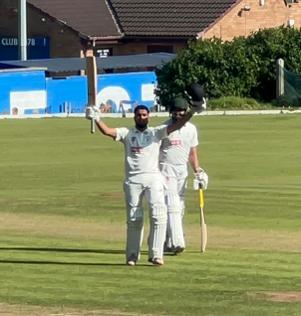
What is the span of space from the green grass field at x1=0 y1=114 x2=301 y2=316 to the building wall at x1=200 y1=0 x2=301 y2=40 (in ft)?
122

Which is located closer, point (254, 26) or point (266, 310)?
point (266, 310)

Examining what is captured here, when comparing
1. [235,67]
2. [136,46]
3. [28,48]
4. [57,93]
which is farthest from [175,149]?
[28,48]

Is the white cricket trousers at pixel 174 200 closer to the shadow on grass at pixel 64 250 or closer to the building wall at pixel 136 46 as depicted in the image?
the shadow on grass at pixel 64 250

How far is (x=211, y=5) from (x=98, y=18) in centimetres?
650

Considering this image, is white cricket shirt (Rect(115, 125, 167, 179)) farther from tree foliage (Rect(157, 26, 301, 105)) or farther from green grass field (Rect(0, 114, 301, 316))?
tree foliage (Rect(157, 26, 301, 105))

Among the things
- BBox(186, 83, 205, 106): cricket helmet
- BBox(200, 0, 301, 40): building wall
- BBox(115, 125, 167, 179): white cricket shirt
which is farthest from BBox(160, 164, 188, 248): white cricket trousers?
BBox(200, 0, 301, 40): building wall

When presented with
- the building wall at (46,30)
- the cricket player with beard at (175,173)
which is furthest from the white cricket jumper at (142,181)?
the building wall at (46,30)

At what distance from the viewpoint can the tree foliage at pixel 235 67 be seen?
55094mm

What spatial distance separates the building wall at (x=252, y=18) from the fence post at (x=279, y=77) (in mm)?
16443

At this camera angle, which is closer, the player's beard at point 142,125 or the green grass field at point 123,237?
the green grass field at point 123,237

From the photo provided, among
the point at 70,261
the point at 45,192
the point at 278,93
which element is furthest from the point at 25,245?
the point at 278,93

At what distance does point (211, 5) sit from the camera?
240 feet

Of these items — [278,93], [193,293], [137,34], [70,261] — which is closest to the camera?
[193,293]

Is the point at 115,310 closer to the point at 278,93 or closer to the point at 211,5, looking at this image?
the point at 278,93
